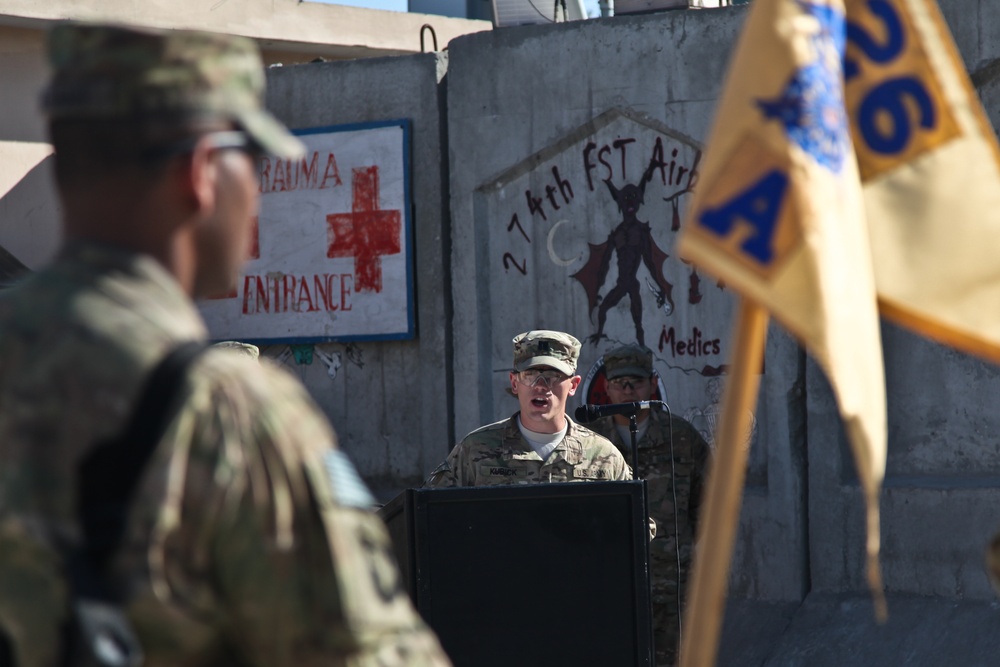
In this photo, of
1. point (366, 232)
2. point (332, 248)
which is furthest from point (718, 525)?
point (332, 248)

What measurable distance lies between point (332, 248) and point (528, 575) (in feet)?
15.3

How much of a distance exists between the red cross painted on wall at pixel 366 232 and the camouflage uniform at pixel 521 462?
3.27m

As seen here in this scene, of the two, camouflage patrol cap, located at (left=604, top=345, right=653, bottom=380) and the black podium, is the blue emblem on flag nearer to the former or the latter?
the black podium

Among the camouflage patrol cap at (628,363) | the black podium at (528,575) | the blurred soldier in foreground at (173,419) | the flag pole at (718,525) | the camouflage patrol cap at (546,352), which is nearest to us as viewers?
the blurred soldier in foreground at (173,419)

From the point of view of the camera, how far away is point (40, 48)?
12.6 metres

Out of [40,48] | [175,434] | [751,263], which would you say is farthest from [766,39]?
[40,48]

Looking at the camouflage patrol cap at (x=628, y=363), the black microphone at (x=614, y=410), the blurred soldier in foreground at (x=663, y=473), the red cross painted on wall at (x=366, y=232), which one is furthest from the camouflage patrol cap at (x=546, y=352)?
the red cross painted on wall at (x=366, y=232)

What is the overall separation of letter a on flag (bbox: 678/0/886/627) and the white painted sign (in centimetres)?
644

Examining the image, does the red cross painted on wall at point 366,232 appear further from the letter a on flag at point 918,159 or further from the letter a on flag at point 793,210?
the letter a on flag at point 793,210

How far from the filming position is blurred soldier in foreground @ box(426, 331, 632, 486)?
6020 mm

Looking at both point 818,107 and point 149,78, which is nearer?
point 149,78

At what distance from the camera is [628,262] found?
8.45 metres

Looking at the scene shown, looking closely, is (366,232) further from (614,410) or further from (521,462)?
(614,410)

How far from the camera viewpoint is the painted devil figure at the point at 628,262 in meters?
8.37
